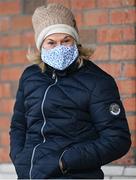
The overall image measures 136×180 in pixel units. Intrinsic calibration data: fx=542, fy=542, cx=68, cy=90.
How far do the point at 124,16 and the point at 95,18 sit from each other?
248mm

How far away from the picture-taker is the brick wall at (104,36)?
4391mm

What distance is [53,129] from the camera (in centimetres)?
262

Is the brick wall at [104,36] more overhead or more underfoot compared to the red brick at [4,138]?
more overhead

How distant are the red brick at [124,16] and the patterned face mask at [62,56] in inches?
67.2

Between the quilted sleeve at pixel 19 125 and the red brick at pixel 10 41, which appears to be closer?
the quilted sleeve at pixel 19 125

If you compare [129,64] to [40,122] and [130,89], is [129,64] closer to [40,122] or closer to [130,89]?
[130,89]

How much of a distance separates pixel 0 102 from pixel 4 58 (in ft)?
1.28

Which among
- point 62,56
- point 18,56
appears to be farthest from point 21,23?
point 62,56

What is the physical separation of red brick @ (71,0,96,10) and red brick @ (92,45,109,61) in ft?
1.15

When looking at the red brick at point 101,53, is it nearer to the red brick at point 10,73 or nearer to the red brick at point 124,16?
the red brick at point 124,16

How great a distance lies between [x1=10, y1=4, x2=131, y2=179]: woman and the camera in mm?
2574

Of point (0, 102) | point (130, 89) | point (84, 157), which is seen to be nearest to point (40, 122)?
point (84, 157)

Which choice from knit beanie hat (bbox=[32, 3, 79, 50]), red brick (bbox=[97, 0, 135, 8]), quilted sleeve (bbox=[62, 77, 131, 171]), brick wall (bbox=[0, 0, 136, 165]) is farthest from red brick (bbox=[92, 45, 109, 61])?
quilted sleeve (bbox=[62, 77, 131, 171])

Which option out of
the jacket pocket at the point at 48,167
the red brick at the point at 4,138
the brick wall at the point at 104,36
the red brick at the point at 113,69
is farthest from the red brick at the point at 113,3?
the jacket pocket at the point at 48,167
